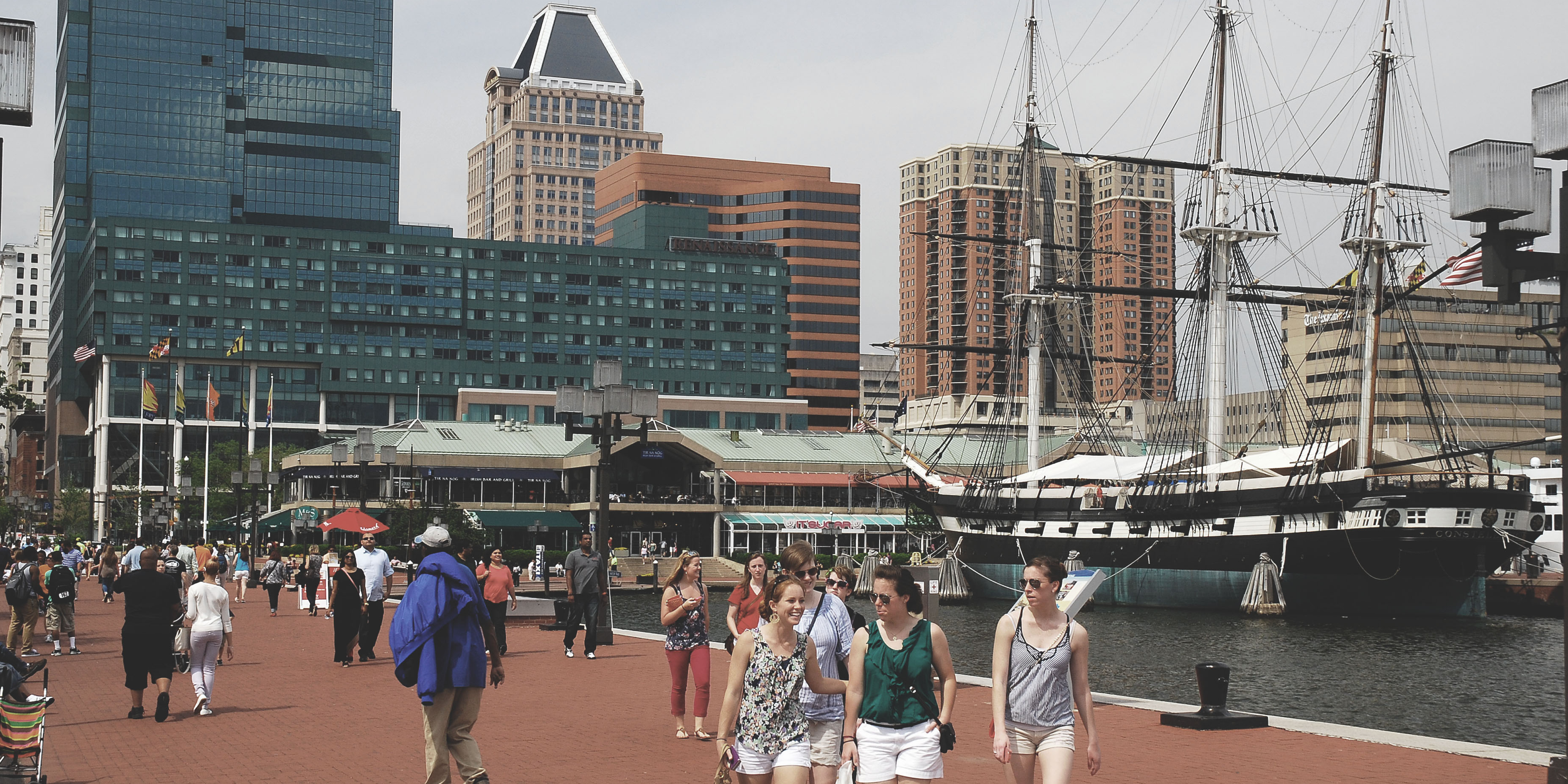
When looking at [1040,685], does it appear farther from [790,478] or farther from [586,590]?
[790,478]

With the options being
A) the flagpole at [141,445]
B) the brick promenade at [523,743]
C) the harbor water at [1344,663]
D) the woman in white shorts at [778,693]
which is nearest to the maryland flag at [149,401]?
the flagpole at [141,445]

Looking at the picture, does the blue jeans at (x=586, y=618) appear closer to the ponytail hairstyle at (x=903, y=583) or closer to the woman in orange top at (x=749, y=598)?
the woman in orange top at (x=749, y=598)

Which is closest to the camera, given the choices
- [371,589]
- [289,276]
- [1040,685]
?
[1040,685]

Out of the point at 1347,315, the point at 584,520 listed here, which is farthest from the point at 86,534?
the point at 1347,315

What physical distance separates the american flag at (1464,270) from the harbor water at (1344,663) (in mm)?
10678

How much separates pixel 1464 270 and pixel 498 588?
35533 millimetres

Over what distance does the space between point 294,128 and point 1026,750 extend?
172m

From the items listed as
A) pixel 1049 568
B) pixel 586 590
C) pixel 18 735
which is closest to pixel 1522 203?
pixel 1049 568

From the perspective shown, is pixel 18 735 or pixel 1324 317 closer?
pixel 18 735

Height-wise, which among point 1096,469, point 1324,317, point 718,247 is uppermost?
point 718,247

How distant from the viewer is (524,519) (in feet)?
311

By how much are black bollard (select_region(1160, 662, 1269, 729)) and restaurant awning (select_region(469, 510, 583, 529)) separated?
257 ft

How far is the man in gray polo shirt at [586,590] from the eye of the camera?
24.0 meters

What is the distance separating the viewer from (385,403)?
150 m
